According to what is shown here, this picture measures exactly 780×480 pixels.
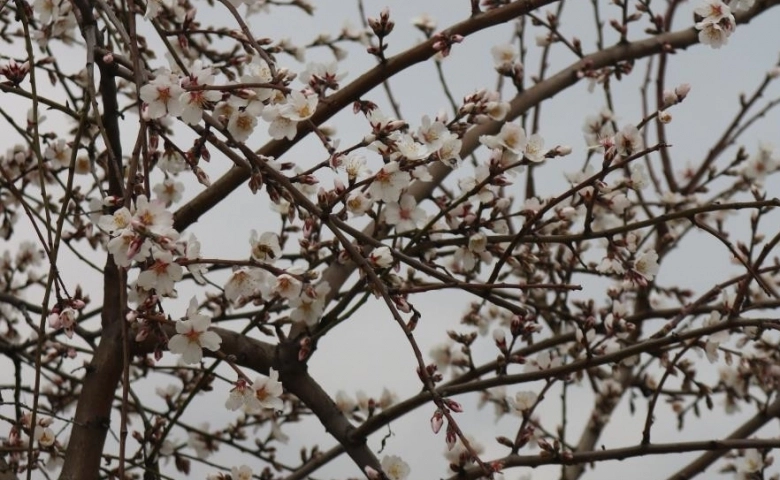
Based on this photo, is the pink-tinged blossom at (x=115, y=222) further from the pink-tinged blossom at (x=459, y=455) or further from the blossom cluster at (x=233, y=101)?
the pink-tinged blossom at (x=459, y=455)

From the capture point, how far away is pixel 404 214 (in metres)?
2.25

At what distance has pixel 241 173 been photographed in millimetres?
2344

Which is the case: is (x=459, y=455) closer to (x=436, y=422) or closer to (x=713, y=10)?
(x=436, y=422)

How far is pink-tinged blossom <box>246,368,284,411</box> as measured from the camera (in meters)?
1.79

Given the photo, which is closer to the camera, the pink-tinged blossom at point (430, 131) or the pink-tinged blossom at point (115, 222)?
the pink-tinged blossom at point (115, 222)

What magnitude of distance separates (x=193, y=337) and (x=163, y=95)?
429 millimetres

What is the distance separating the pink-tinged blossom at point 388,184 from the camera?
191 centimetres

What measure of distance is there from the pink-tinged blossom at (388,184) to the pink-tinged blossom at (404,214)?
1.02ft

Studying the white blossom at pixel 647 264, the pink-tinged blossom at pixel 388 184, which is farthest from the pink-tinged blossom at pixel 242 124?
the white blossom at pixel 647 264

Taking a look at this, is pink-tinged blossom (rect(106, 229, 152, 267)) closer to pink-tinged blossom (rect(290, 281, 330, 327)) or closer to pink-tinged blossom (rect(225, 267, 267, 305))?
pink-tinged blossom (rect(225, 267, 267, 305))

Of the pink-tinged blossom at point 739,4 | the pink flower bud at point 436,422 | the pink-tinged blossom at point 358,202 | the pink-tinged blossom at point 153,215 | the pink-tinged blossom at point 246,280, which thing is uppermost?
the pink-tinged blossom at point 739,4

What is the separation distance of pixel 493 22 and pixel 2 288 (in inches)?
78.1

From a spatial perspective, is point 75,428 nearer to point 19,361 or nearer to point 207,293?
point 19,361

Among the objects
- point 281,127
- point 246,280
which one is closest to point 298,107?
point 281,127
